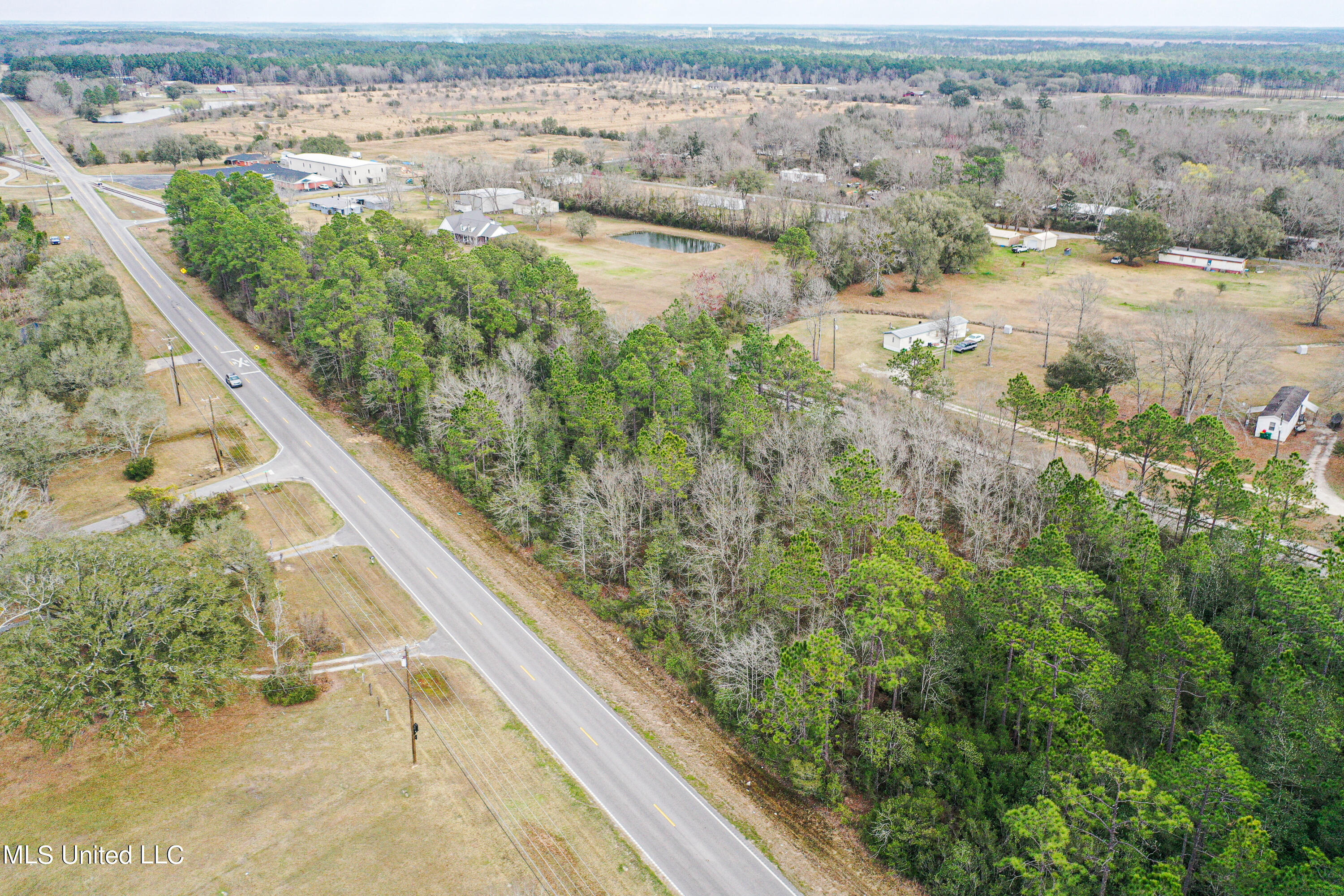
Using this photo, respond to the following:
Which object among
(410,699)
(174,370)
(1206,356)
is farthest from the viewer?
(174,370)

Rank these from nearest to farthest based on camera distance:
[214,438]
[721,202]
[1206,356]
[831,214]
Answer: [1206,356] → [214,438] → [831,214] → [721,202]

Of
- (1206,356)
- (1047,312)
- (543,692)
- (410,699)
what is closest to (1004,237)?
(1047,312)

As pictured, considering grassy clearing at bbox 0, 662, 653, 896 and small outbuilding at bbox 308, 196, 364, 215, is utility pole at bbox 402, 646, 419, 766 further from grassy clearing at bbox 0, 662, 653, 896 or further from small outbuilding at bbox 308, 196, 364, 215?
Answer: small outbuilding at bbox 308, 196, 364, 215

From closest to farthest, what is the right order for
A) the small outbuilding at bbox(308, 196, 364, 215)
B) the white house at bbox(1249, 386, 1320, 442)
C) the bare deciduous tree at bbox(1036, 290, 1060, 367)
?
1. the white house at bbox(1249, 386, 1320, 442)
2. the bare deciduous tree at bbox(1036, 290, 1060, 367)
3. the small outbuilding at bbox(308, 196, 364, 215)

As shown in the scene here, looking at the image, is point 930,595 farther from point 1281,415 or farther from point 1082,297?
point 1082,297

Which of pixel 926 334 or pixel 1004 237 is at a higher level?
pixel 1004 237

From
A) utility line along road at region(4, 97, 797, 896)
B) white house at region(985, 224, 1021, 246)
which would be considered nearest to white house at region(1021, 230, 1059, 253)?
white house at region(985, 224, 1021, 246)

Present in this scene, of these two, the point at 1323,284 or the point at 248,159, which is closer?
the point at 1323,284
